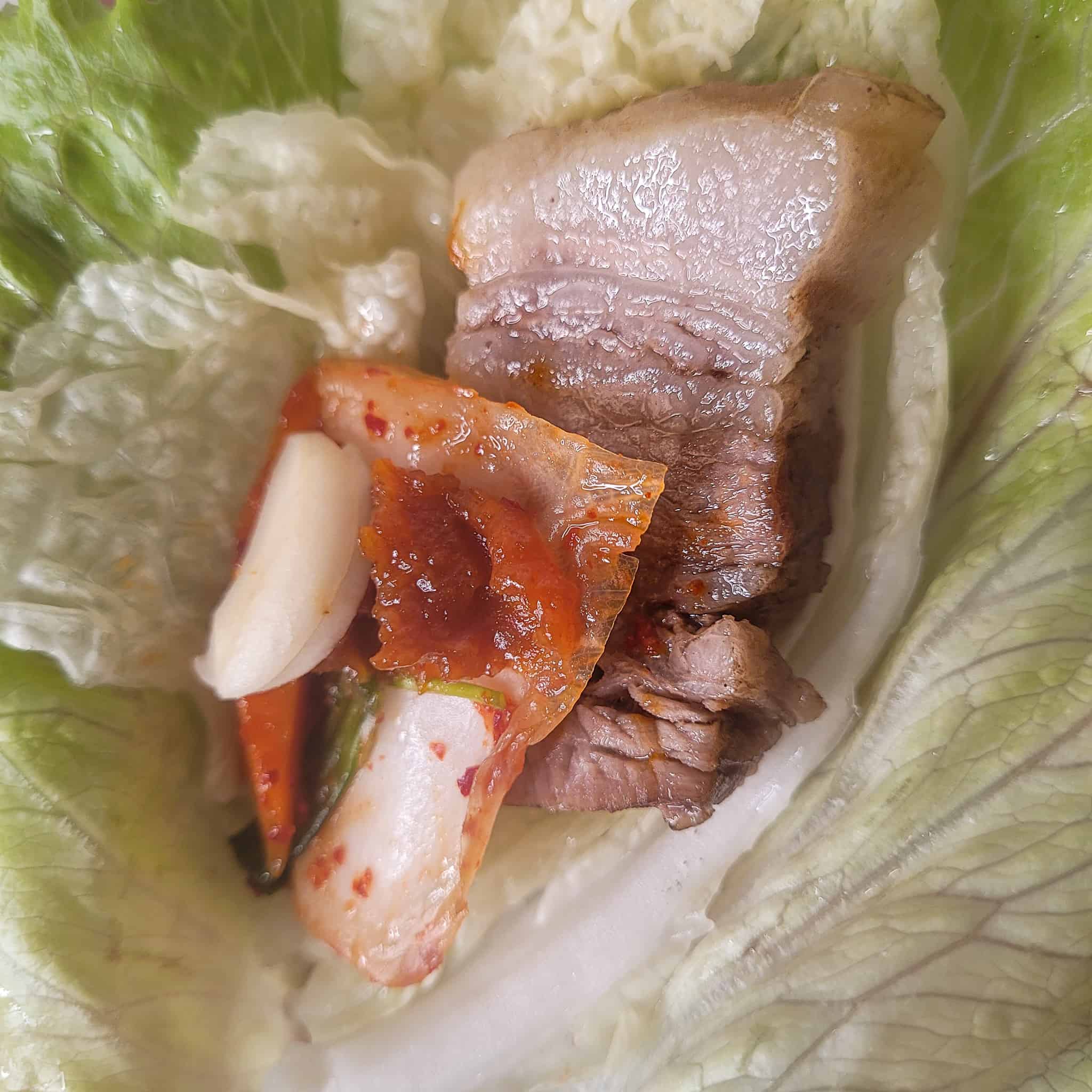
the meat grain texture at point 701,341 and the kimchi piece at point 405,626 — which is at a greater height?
the meat grain texture at point 701,341

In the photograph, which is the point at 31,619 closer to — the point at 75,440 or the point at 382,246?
the point at 75,440

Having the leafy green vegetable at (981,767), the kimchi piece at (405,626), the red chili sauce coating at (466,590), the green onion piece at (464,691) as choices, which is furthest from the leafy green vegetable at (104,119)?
the leafy green vegetable at (981,767)

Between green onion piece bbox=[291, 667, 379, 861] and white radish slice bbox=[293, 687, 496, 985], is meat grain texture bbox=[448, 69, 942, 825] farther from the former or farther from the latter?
green onion piece bbox=[291, 667, 379, 861]

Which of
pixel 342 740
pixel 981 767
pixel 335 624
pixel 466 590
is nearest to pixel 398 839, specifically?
pixel 342 740

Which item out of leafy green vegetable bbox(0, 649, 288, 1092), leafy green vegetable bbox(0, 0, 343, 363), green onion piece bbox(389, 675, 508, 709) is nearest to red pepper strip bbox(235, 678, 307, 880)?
leafy green vegetable bbox(0, 649, 288, 1092)

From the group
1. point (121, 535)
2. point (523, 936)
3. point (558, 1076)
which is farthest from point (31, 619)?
point (558, 1076)

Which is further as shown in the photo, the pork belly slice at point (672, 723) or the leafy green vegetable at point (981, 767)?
the pork belly slice at point (672, 723)

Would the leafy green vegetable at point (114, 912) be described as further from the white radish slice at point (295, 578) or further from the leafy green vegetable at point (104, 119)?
the leafy green vegetable at point (104, 119)
